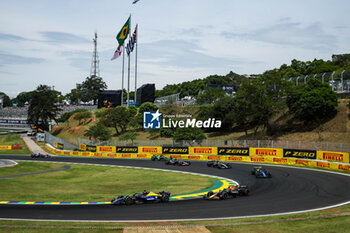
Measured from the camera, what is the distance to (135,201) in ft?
70.3

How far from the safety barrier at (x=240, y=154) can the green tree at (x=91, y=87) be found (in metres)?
122

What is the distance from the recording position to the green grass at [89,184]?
981 inches

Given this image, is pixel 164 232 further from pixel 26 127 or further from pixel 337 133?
pixel 26 127

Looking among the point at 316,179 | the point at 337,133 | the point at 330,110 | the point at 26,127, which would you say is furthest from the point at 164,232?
the point at 26,127

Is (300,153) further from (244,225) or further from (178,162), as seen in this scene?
(244,225)

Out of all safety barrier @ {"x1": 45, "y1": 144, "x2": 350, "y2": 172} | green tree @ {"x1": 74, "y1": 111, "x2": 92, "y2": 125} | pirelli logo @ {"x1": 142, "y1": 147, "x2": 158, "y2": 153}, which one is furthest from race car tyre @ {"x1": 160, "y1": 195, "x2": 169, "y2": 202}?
green tree @ {"x1": 74, "y1": 111, "x2": 92, "y2": 125}

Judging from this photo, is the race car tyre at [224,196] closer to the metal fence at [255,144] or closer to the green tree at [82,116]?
the metal fence at [255,144]

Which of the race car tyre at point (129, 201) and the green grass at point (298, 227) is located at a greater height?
the green grass at point (298, 227)

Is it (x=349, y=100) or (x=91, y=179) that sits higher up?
(x=349, y=100)

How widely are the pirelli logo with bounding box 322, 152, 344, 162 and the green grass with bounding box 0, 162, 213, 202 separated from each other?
53.6 feet

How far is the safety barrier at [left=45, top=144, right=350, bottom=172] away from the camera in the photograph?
39.6m

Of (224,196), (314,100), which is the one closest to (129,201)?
(224,196)

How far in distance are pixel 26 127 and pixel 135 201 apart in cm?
13692

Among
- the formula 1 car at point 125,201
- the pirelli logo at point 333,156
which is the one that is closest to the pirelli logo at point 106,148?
the pirelli logo at point 333,156
